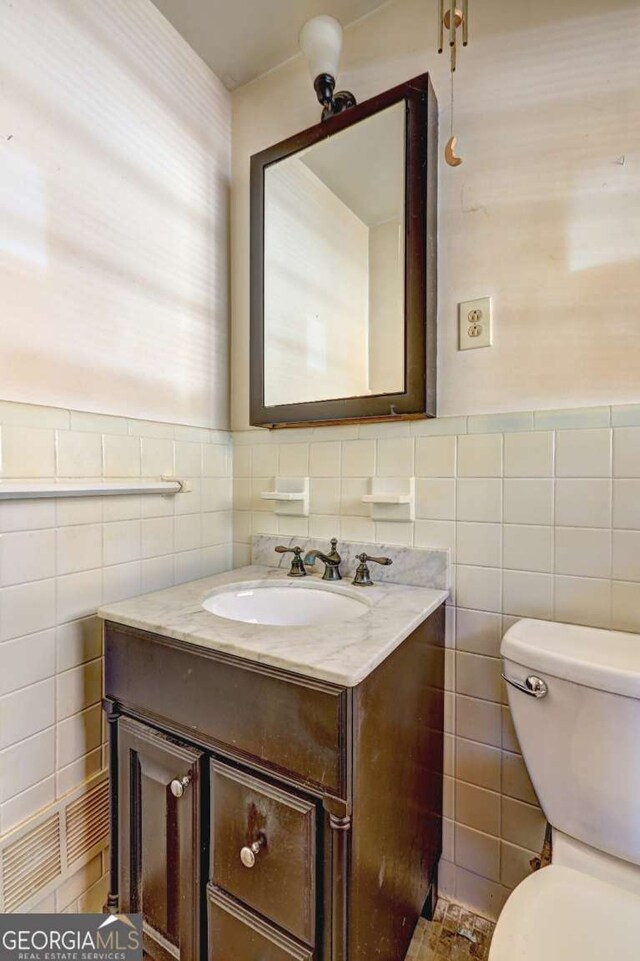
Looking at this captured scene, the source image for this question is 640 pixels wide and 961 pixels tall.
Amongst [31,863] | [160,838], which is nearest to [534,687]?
[160,838]

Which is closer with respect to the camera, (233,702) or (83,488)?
(233,702)

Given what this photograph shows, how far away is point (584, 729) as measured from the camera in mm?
811

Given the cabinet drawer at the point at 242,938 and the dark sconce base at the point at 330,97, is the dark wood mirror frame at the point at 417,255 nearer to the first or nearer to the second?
the dark sconce base at the point at 330,97

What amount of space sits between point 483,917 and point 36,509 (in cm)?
145

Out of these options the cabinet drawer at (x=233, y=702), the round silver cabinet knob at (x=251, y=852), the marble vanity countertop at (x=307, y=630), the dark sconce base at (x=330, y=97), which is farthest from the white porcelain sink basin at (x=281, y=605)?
the dark sconce base at (x=330, y=97)

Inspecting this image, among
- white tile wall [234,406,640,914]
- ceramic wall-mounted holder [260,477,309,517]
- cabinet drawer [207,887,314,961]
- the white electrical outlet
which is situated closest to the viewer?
cabinet drawer [207,887,314,961]

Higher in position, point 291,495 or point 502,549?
point 291,495

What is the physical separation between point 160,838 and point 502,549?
966mm

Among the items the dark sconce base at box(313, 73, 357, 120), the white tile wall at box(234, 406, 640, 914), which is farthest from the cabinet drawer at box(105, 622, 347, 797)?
the dark sconce base at box(313, 73, 357, 120)

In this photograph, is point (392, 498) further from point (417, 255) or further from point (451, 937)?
point (451, 937)

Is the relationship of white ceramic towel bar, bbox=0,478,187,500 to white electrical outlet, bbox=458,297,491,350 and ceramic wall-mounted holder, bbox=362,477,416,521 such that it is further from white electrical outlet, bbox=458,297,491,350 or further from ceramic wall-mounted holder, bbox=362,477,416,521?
white electrical outlet, bbox=458,297,491,350

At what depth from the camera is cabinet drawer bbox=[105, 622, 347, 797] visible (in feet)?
2.31

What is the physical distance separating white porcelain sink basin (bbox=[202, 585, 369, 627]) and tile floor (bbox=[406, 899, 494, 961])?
0.77 meters

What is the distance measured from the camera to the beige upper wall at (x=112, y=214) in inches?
37.0
